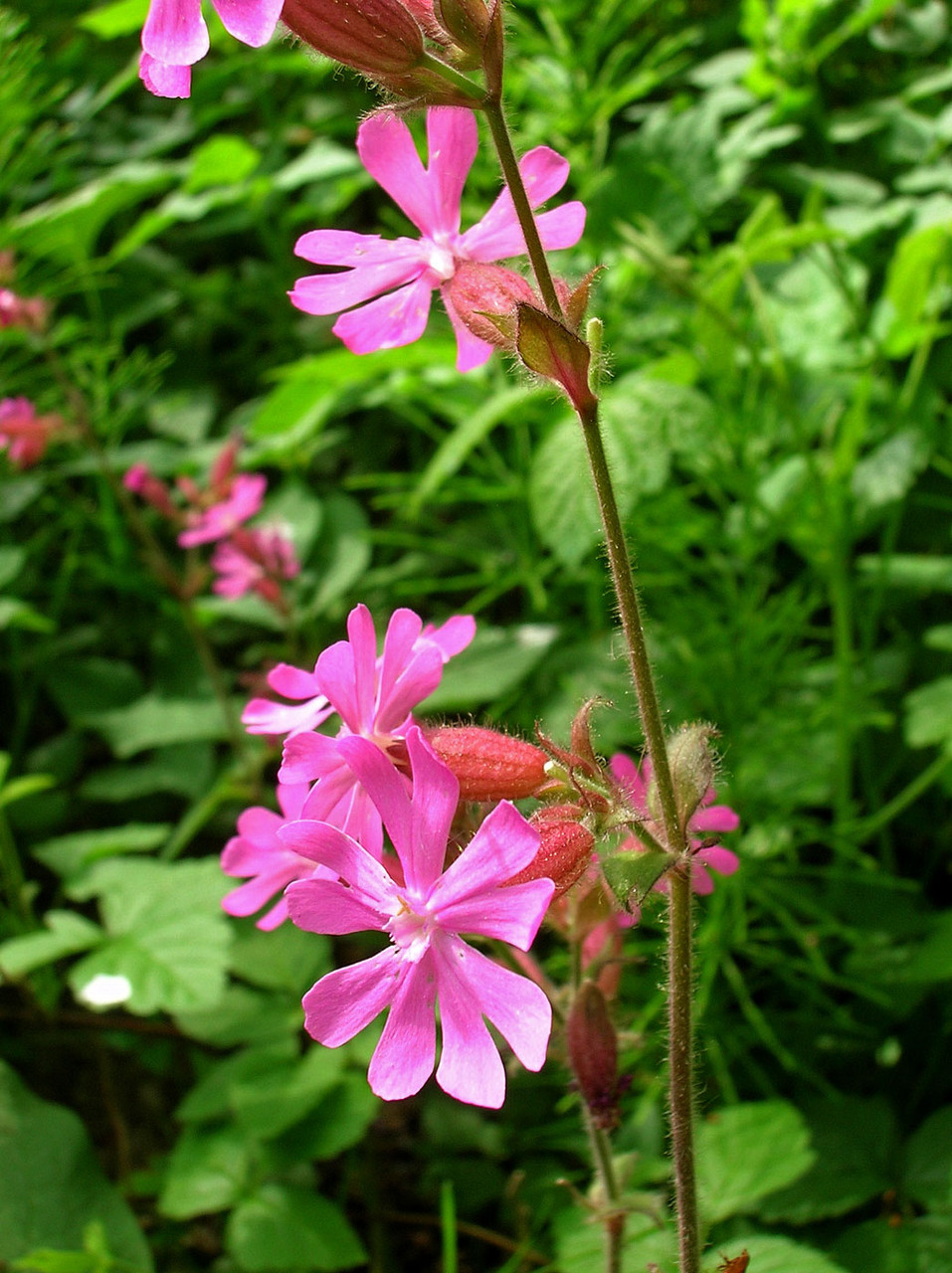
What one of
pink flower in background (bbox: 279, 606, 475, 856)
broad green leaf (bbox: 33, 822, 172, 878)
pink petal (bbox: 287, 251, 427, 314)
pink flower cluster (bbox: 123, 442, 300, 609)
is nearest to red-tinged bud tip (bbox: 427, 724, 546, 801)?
pink flower in background (bbox: 279, 606, 475, 856)

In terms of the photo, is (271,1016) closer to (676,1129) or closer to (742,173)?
(676,1129)

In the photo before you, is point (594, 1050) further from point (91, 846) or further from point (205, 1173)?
point (91, 846)

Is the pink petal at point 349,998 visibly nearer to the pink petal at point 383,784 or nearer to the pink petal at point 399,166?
the pink petal at point 383,784

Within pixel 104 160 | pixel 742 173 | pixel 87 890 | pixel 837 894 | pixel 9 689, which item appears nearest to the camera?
pixel 837 894

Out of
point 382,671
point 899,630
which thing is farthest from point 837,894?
point 382,671

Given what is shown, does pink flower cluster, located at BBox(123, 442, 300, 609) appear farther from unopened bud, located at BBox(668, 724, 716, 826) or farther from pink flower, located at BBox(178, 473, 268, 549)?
unopened bud, located at BBox(668, 724, 716, 826)

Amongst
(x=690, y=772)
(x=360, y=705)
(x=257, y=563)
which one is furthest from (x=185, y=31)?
(x=257, y=563)
